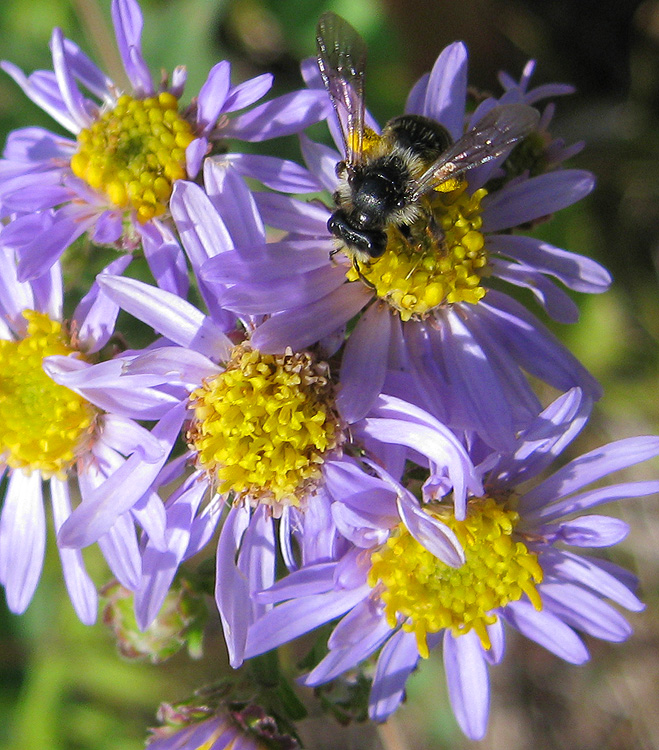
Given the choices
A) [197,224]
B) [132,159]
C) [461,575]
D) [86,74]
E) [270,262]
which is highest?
[86,74]

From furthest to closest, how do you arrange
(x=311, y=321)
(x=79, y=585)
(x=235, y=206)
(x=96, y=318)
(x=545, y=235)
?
(x=545, y=235), (x=79, y=585), (x=96, y=318), (x=311, y=321), (x=235, y=206)

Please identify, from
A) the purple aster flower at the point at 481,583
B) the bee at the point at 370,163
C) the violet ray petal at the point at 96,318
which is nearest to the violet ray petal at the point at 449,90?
the bee at the point at 370,163

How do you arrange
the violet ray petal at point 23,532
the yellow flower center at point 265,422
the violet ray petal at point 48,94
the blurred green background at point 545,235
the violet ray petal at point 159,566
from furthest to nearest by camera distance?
the blurred green background at point 545,235
the violet ray petal at point 48,94
the violet ray petal at point 23,532
the violet ray petal at point 159,566
the yellow flower center at point 265,422

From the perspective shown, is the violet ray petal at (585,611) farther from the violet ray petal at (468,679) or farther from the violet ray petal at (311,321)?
the violet ray petal at (311,321)

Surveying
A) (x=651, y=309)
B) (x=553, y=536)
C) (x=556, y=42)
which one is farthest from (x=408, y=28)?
(x=553, y=536)

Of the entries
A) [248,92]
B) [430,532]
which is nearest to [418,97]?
[248,92]

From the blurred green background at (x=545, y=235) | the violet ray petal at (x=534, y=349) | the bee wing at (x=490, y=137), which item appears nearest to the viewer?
the bee wing at (x=490, y=137)

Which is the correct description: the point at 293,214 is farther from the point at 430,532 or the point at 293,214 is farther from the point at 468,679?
the point at 468,679

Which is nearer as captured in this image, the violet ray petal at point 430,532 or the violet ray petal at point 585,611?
the violet ray petal at point 430,532

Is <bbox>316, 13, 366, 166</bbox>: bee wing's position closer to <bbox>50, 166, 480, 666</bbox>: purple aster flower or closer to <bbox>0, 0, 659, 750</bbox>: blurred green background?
<bbox>50, 166, 480, 666</bbox>: purple aster flower
